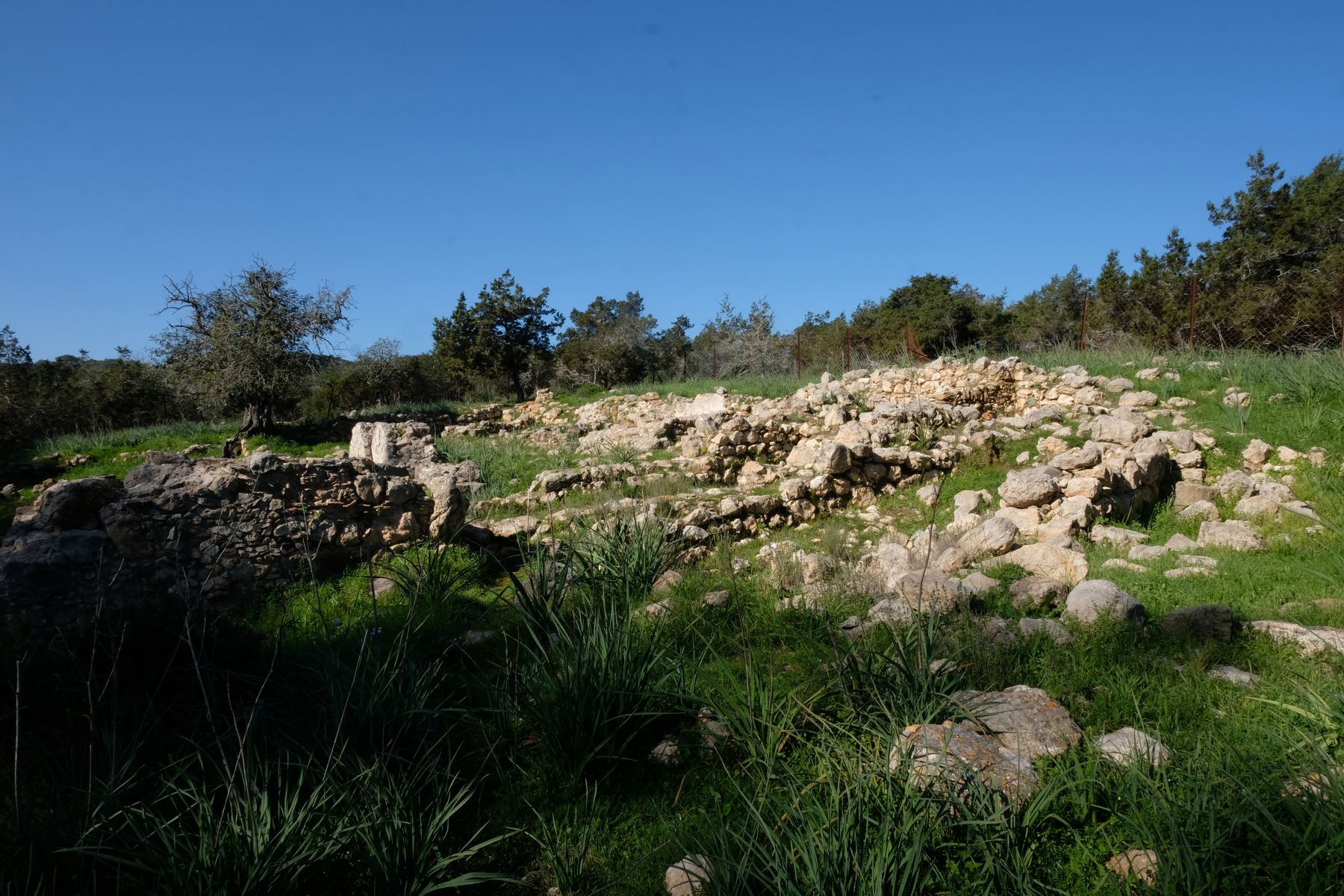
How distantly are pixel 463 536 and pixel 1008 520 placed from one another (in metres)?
5.52

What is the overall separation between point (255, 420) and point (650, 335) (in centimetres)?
2594

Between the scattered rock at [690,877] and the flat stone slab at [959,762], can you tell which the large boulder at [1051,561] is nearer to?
the flat stone slab at [959,762]

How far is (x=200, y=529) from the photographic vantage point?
5961mm

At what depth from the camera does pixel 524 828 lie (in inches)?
120

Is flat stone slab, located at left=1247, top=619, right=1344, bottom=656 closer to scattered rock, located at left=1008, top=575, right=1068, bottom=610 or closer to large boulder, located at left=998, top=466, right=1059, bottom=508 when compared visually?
scattered rock, located at left=1008, top=575, right=1068, bottom=610

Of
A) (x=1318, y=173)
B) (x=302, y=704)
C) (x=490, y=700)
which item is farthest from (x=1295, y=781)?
(x=1318, y=173)

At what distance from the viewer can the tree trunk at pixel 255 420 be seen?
18.0 m

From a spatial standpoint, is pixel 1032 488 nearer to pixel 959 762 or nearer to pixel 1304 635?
pixel 1304 635

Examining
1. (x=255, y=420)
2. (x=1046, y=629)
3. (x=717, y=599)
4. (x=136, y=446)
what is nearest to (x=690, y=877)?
(x=717, y=599)

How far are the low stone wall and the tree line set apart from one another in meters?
13.4

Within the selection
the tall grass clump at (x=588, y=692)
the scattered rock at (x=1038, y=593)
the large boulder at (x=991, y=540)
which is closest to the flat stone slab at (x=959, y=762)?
the tall grass clump at (x=588, y=692)

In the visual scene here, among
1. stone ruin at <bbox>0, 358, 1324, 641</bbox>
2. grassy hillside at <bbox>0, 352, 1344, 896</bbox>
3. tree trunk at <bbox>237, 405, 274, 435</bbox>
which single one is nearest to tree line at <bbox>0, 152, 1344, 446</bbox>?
tree trunk at <bbox>237, 405, 274, 435</bbox>

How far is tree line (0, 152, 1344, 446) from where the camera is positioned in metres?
18.6

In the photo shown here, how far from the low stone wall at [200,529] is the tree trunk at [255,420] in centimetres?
1280
